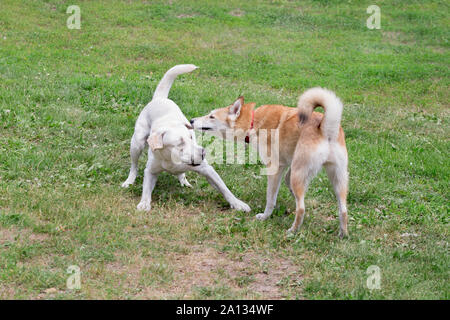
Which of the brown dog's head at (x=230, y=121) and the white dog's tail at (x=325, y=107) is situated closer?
the white dog's tail at (x=325, y=107)

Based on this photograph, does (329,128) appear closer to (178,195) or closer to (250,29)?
(178,195)

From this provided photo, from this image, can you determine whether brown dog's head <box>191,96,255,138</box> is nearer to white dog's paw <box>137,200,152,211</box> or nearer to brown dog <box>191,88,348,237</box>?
brown dog <box>191,88,348,237</box>

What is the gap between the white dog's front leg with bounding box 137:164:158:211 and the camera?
6.13 m

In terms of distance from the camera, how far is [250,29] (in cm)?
1587

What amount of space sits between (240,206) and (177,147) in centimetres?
103

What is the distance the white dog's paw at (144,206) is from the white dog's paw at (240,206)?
0.97m

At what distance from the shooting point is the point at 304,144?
5.34m

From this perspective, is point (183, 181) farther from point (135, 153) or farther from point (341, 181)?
point (341, 181)

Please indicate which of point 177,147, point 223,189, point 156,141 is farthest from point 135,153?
point 223,189

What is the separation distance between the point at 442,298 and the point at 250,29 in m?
12.6

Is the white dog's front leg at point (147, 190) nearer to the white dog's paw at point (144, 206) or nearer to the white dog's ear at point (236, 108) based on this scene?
the white dog's paw at point (144, 206)

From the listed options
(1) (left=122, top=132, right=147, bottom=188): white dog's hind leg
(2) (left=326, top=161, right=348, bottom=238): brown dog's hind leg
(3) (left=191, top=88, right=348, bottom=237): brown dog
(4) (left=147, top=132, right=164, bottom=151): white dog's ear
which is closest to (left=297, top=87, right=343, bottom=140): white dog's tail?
(3) (left=191, top=88, right=348, bottom=237): brown dog

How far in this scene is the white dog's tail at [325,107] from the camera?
517cm

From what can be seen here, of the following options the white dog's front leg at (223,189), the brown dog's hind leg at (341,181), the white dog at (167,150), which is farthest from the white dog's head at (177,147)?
the brown dog's hind leg at (341,181)
